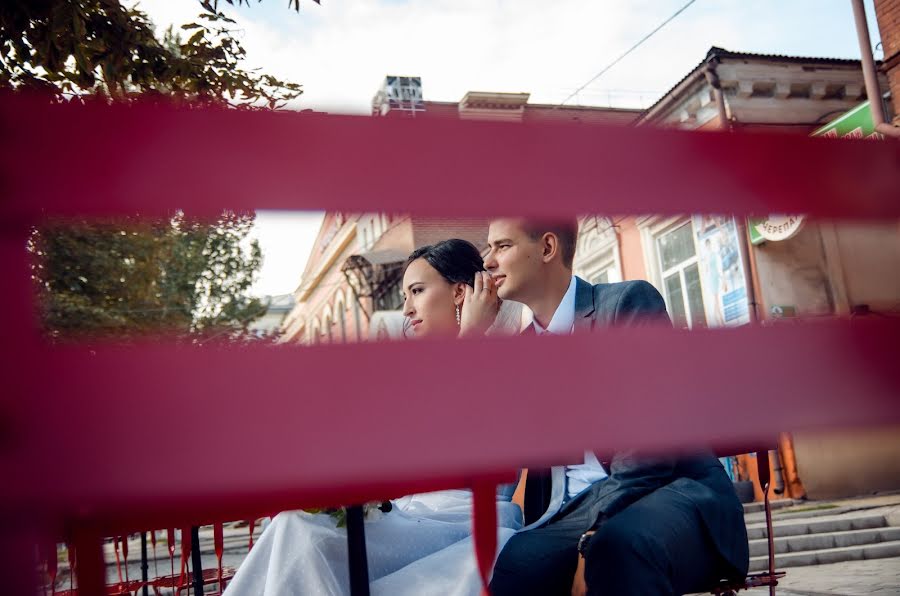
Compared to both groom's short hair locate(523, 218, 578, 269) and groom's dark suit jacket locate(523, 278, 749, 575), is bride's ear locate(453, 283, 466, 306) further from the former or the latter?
groom's dark suit jacket locate(523, 278, 749, 575)

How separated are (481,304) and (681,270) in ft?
37.0

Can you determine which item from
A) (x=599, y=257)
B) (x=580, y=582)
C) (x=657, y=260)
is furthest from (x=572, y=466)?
(x=599, y=257)

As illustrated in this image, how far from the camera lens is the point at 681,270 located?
518 inches

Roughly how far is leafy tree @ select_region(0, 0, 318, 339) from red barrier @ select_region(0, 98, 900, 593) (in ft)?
0.18

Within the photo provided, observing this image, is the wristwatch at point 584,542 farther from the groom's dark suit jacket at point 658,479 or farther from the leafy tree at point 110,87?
the leafy tree at point 110,87

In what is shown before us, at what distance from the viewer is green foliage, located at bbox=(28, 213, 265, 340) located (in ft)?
38.3

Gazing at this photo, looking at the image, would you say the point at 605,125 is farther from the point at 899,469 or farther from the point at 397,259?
the point at 397,259

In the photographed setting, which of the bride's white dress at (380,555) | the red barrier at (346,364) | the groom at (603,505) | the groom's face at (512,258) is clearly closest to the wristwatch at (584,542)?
the groom at (603,505)

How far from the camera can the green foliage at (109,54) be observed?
353 centimetres

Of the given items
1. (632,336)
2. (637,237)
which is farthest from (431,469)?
(637,237)

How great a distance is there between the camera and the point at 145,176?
2.73ft

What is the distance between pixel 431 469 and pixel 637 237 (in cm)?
1379

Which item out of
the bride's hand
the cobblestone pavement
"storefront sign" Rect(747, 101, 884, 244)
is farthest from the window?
the bride's hand

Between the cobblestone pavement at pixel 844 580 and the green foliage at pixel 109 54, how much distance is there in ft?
14.5
